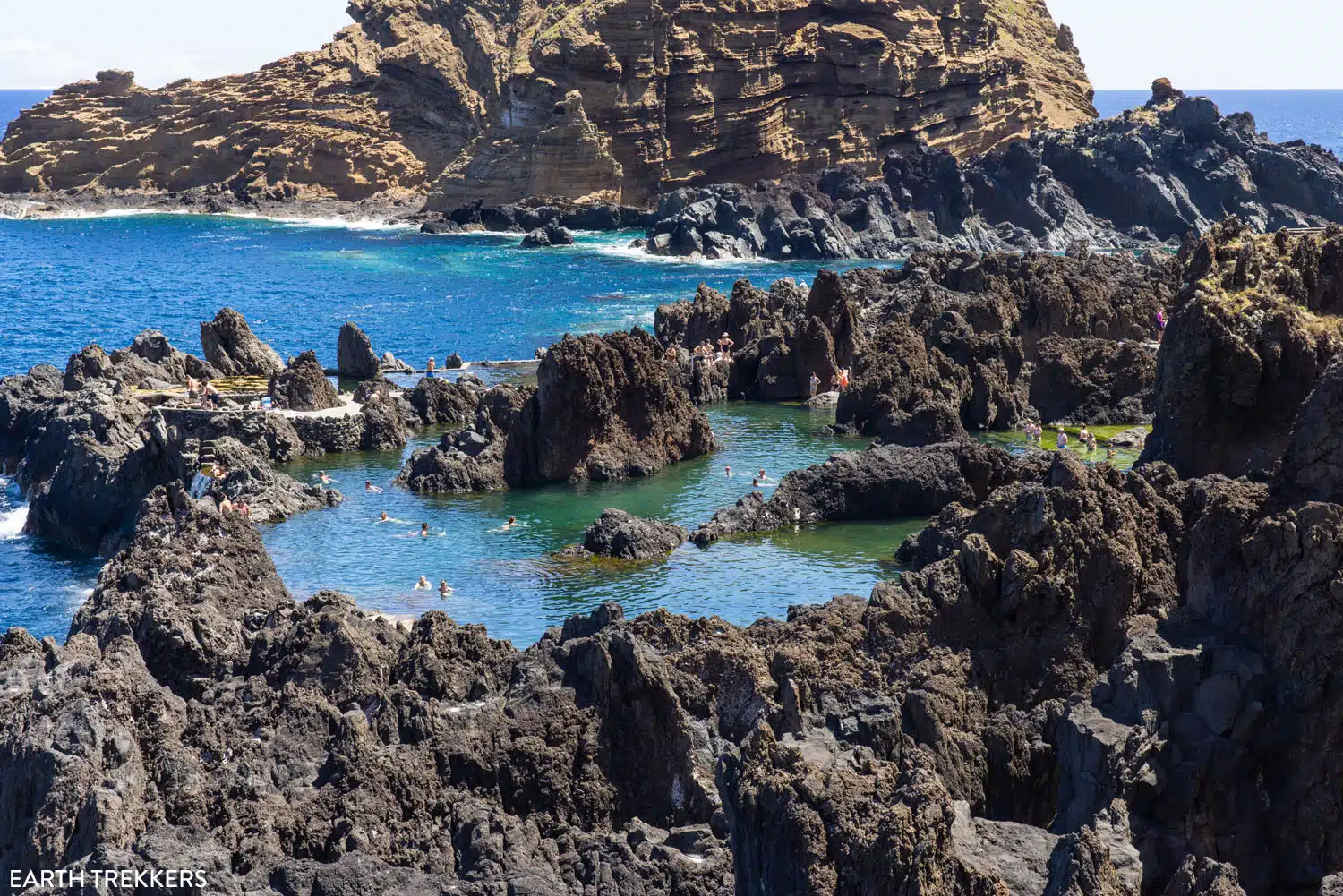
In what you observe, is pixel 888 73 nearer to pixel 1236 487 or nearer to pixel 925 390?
pixel 925 390

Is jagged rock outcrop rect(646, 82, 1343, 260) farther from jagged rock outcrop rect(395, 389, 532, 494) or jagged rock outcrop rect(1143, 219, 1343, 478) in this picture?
jagged rock outcrop rect(1143, 219, 1343, 478)

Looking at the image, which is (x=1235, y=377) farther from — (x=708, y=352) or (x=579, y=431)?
(x=708, y=352)

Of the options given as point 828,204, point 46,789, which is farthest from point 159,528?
point 828,204

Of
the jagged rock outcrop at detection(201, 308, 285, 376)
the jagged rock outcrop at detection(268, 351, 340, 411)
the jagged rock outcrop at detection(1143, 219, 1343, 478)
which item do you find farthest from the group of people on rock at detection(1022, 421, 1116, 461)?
the jagged rock outcrop at detection(201, 308, 285, 376)

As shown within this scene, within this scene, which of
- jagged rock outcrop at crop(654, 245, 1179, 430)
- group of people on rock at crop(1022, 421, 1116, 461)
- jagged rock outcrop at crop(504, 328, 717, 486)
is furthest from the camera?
jagged rock outcrop at crop(654, 245, 1179, 430)

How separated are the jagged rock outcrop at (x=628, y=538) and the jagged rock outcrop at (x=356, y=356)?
30.0 metres

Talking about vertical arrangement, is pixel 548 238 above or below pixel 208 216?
above

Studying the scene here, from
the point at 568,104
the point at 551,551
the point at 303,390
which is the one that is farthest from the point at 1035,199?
the point at 551,551

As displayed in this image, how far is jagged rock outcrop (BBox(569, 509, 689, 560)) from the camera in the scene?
43094 millimetres

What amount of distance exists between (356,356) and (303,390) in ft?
34.7

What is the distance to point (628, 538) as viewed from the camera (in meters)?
43.2

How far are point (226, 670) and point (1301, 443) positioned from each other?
793 inches

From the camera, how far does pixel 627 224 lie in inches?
6166

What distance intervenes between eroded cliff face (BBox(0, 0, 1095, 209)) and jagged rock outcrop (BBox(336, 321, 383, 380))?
3371 inches
